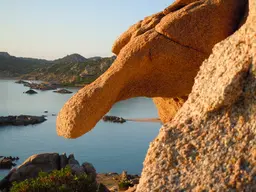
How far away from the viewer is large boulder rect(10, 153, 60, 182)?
17266 millimetres

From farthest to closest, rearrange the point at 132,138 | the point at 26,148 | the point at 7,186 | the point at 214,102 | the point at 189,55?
1. the point at 132,138
2. the point at 26,148
3. the point at 7,186
4. the point at 189,55
5. the point at 214,102

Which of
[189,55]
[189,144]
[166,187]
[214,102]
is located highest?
[189,55]

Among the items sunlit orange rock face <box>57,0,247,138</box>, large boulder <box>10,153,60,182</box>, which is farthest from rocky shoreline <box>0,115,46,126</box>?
sunlit orange rock face <box>57,0,247,138</box>

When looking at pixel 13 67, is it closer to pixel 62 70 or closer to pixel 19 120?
pixel 62 70

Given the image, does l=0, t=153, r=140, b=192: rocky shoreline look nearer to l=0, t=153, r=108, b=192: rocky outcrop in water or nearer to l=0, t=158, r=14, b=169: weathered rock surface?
l=0, t=153, r=108, b=192: rocky outcrop in water

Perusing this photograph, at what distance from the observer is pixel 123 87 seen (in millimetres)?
7809

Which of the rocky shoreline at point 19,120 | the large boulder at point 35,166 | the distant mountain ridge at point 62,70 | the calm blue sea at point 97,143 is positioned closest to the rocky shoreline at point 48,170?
the large boulder at point 35,166

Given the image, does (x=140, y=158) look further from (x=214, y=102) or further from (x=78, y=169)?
(x=214, y=102)

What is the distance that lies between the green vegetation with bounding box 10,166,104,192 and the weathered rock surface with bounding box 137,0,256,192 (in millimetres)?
8390

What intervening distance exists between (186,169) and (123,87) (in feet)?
13.7

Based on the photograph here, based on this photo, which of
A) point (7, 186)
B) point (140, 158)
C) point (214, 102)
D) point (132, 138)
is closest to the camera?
point (214, 102)

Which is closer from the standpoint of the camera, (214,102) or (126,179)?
(214,102)

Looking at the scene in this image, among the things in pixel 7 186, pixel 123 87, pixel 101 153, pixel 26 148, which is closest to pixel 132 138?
pixel 101 153

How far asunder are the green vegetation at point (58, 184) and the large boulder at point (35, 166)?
14.6 feet
